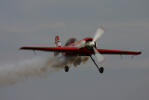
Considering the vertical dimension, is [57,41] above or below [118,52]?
above

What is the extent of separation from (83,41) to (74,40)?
2.41 meters

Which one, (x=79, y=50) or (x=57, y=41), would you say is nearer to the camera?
(x=79, y=50)

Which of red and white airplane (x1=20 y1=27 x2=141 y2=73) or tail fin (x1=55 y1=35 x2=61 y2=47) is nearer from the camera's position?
red and white airplane (x1=20 y1=27 x2=141 y2=73)

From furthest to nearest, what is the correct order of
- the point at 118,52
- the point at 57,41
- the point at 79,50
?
the point at 57,41, the point at 118,52, the point at 79,50

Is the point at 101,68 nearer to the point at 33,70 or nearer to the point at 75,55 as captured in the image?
the point at 75,55

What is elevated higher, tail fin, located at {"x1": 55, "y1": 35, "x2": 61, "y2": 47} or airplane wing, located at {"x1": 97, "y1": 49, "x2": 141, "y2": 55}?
tail fin, located at {"x1": 55, "y1": 35, "x2": 61, "y2": 47}

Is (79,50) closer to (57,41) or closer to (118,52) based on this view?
(118,52)

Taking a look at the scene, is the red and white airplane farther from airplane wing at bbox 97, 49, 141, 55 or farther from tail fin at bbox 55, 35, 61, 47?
tail fin at bbox 55, 35, 61, 47

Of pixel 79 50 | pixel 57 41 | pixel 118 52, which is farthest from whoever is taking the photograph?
pixel 57 41

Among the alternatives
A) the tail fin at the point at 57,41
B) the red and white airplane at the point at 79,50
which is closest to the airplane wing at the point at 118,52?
the red and white airplane at the point at 79,50

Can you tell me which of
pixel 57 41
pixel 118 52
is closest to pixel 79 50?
pixel 118 52

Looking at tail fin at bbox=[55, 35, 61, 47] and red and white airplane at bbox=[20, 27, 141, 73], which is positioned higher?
tail fin at bbox=[55, 35, 61, 47]

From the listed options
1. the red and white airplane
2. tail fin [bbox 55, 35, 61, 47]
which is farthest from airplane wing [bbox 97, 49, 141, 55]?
tail fin [bbox 55, 35, 61, 47]

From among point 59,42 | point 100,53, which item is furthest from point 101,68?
point 59,42
